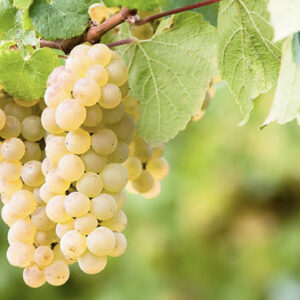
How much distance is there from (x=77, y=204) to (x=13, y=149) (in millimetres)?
97

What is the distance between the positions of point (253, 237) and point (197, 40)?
1.95 metres

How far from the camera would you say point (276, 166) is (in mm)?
2406

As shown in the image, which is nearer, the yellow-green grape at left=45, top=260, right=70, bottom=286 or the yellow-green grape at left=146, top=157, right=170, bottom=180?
the yellow-green grape at left=45, top=260, right=70, bottom=286

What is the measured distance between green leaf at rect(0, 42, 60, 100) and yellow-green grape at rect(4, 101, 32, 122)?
0.07 feet

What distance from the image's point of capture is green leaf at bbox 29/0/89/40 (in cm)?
57

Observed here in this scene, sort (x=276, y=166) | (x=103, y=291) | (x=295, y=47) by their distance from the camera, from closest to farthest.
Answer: (x=295, y=47) → (x=276, y=166) → (x=103, y=291)

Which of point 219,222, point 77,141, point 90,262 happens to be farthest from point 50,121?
point 219,222

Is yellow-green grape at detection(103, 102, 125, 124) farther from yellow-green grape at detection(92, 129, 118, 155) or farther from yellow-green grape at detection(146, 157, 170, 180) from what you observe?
yellow-green grape at detection(146, 157, 170, 180)

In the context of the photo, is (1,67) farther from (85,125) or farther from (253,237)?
(253,237)

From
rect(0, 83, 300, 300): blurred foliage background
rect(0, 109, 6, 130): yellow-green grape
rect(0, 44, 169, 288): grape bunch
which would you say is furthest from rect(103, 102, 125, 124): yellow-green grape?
rect(0, 83, 300, 300): blurred foliage background

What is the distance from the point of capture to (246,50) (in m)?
0.61

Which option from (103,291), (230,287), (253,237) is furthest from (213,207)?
(103,291)

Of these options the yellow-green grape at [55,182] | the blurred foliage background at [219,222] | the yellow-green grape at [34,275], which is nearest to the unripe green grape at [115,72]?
the yellow-green grape at [55,182]

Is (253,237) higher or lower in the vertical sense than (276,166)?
lower
